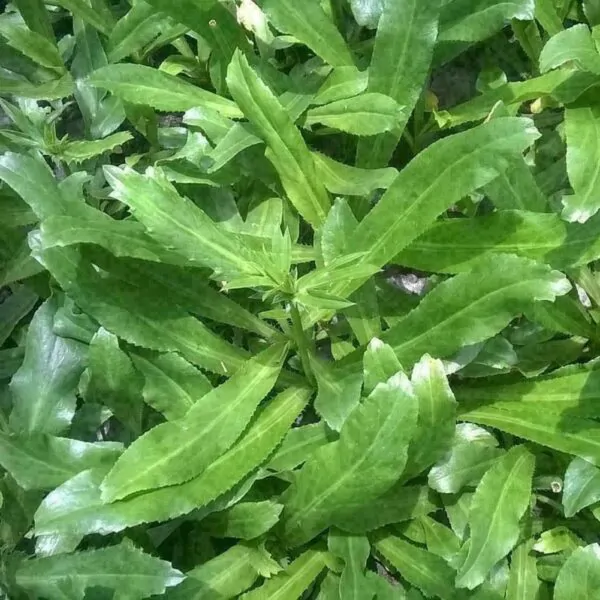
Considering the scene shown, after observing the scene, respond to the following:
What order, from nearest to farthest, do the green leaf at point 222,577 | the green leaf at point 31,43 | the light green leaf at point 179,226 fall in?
1. the light green leaf at point 179,226
2. the green leaf at point 222,577
3. the green leaf at point 31,43

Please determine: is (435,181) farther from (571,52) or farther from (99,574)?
(99,574)

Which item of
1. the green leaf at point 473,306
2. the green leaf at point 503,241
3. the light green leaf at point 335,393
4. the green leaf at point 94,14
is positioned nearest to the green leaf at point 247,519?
the light green leaf at point 335,393

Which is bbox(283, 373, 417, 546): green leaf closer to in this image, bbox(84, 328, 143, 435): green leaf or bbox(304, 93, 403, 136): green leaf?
bbox(84, 328, 143, 435): green leaf

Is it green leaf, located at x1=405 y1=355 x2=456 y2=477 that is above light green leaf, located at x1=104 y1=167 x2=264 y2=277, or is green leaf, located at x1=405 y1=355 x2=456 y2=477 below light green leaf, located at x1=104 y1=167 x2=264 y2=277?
below

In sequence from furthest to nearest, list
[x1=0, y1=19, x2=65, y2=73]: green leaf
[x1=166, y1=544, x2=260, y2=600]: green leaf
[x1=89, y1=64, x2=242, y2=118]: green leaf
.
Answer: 1. [x1=0, y1=19, x2=65, y2=73]: green leaf
2. [x1=89, y1=64, x2=242, y2=118]: green leaf
3. [x1=166, y1=544, x2=260, y2=600]: green leaf

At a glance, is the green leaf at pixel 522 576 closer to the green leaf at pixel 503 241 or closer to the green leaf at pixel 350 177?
the green leaf at pixel 503 241

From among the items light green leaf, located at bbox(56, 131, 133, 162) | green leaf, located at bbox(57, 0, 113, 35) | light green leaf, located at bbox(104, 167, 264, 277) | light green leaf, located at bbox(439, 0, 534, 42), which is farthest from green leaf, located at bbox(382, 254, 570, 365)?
green leaf, located at bbox(57, 0, 113, 35)

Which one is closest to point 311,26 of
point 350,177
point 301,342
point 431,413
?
point 350,177
